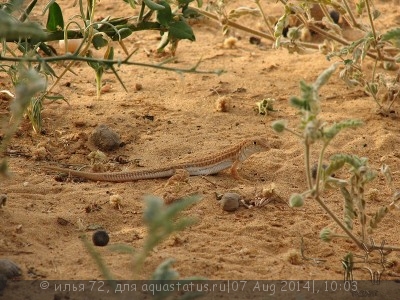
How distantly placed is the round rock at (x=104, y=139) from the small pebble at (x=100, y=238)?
1.56 m

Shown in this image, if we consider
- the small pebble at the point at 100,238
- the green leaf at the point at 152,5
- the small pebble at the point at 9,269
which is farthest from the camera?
the green leaf at the point at 152,5

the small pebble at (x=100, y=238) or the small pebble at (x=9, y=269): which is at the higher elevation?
the small pebble at (x=9, y=269)

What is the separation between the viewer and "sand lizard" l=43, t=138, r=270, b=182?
559cm

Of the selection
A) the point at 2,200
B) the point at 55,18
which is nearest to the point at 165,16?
the point at 55,18

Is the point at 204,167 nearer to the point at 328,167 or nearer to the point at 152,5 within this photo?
the point at 152,5

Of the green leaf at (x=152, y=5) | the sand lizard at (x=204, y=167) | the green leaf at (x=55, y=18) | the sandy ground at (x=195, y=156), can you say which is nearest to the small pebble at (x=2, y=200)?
the sandy ground at (x=195, y=156)

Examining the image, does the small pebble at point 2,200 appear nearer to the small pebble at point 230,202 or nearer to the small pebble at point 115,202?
the small pebble at point 115,202

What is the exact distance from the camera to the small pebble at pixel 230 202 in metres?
5.17

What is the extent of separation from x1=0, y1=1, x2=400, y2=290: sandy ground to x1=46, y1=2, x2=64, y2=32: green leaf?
929mm

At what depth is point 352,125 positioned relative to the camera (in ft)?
12.5


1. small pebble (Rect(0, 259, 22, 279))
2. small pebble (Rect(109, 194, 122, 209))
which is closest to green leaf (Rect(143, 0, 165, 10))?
small pebble (Rect(109, 194, 122, 209))

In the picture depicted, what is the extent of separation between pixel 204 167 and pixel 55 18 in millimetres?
1563

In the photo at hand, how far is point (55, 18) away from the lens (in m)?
5.73

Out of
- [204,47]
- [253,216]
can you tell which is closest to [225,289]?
[253,216]
